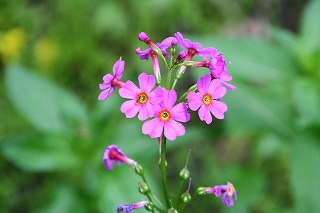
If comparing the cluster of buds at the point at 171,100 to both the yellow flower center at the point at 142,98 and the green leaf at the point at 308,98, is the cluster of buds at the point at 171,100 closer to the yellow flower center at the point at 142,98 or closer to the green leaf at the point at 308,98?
the yellow flower center at the point at 142,98

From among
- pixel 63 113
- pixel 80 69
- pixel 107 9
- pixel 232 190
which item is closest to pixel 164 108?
pixel 232 190

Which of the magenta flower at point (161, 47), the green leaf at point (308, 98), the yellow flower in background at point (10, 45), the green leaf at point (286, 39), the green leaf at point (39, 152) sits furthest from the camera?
the yellow flower in background at point (10, 45)

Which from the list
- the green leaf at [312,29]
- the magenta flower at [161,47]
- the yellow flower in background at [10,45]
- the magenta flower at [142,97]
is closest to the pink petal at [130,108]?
the magenta flower at [142,97]

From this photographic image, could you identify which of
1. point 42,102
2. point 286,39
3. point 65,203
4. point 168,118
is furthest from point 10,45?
point 168,118

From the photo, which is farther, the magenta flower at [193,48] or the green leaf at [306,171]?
the green leaf at [306,171]

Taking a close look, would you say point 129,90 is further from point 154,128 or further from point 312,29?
point 312,29

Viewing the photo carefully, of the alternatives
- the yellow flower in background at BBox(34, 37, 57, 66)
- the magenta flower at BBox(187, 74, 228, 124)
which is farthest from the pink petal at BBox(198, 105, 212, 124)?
the yellow flower in background at BBox(34, 37, 57, 66)

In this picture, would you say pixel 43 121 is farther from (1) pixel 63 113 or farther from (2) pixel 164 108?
(2) pixel 164 108
